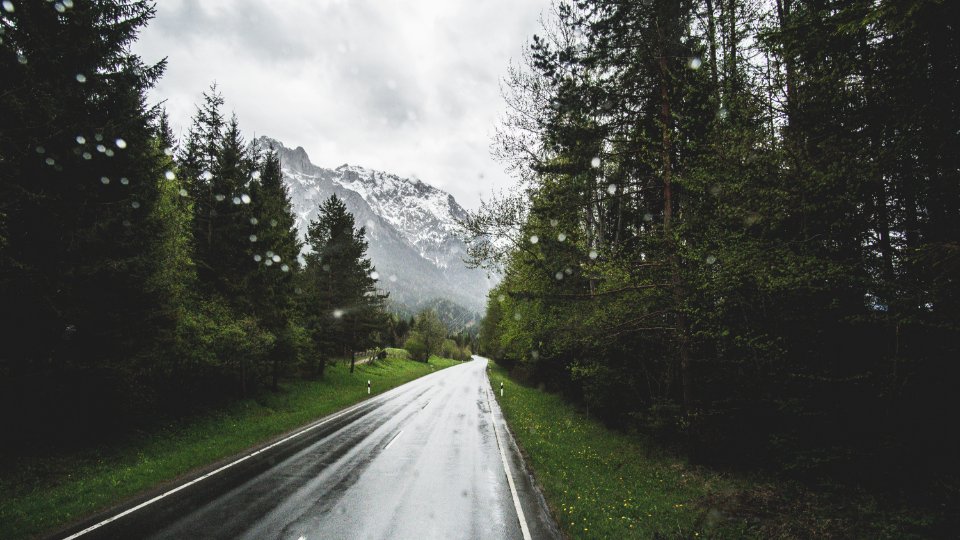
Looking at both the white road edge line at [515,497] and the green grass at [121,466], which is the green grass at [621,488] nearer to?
the white road edge line at [515,497]

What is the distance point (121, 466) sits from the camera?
34.7 ft

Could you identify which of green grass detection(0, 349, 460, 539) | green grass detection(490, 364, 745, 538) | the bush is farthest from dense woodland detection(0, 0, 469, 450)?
the bush

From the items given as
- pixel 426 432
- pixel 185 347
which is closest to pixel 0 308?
pixel 185 347

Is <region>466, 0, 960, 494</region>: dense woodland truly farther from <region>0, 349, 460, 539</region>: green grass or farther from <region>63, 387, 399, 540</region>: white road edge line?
<region>0, 349, 460, 539</region>: green grass

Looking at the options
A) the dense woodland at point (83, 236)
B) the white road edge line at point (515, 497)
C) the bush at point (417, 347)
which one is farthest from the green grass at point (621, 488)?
the bush at point (417, 347)

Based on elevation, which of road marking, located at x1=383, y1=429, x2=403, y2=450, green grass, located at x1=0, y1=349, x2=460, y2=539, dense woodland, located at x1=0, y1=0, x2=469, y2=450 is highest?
dense woodland, located at x1=0, y1=0, x2=469, y2=450

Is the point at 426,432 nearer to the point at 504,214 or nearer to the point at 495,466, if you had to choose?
the point at 495,466

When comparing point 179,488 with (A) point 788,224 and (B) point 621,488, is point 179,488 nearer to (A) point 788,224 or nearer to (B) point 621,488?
(B) point 621,488

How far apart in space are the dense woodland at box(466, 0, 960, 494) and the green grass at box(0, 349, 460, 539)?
9.62 metres

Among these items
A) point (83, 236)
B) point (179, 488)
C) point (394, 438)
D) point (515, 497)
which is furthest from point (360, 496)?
point (83, 236)

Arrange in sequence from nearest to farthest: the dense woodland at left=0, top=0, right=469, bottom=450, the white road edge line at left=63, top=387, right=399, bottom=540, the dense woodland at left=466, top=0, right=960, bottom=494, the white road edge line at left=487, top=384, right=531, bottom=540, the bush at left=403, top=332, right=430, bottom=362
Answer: the dense woodland at left=466, top=0, right=960, bottom=494 → the white road edge line at left=63, top=387, right=399, bottom=540 → the white road edge line at left=487, top=384, right=531, bottom=540 → the dense woodland at left=0, top=0, right=469, bottom=450 → the bush at left=403, top=332, right=430, bottom=362

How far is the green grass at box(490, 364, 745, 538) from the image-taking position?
721 centimetres

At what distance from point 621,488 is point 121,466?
12.3 metres

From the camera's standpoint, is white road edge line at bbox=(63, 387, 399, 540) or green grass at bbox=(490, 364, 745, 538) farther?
green grass at bbox=(490, 364, 745, 538)
